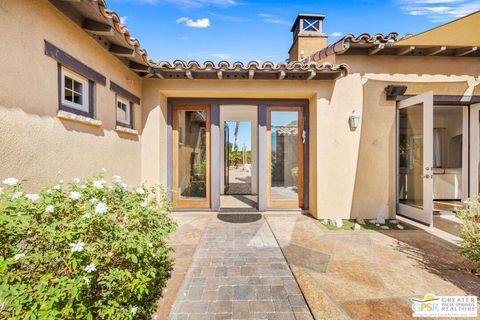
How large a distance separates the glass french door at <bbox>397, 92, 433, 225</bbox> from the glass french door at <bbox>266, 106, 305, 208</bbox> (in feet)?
9.41

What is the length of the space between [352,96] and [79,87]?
264 inches

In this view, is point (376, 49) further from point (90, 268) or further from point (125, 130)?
point (90, 268)

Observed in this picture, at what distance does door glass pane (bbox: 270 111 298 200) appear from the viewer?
7211mm

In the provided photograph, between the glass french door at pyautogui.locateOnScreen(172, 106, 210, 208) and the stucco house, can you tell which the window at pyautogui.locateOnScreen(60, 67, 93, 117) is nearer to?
the stucco house

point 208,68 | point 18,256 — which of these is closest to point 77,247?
point 18,256

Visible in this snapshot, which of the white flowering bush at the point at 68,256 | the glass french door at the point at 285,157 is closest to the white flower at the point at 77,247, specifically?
the white flowering bush at the point at 68,256

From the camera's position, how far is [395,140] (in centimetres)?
644

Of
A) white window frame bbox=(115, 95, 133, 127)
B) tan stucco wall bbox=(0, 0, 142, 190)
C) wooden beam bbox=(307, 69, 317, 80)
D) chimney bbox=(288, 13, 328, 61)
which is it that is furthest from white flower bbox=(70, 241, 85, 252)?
chimney bbox=(288, 13, 328, 61)

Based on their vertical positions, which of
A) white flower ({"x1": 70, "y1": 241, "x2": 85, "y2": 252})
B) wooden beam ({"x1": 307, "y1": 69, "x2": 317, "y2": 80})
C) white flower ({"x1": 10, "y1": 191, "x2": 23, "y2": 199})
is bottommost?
white flower ({"x1": 70, "y1": 241, "x2": 85, "y2": 252})

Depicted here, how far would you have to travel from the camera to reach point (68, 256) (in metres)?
1.95

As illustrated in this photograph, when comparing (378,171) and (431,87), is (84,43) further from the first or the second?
(431,87)

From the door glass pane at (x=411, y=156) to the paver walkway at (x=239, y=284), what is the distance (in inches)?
173

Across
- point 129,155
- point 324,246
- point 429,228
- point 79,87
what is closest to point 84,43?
point 79,87

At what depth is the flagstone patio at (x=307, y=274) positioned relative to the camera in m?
2.77
